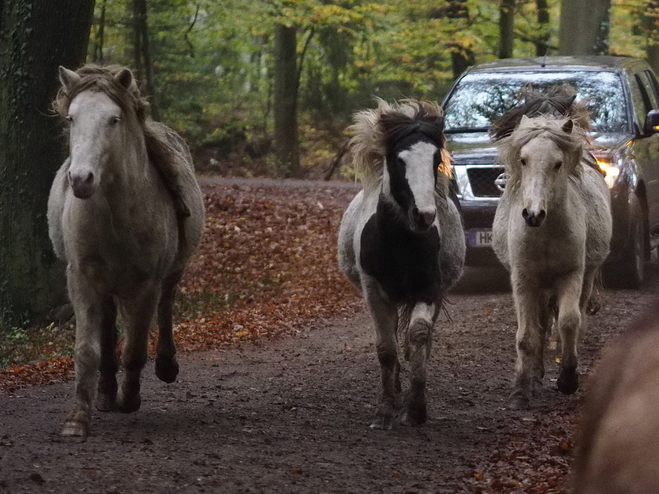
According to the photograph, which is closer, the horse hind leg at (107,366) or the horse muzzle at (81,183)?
the horse muzzle at (81,183)

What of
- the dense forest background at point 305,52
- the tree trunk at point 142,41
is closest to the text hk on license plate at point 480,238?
the dense forest background at point 305,52

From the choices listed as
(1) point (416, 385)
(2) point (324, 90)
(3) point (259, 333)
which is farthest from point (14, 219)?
(2) point (324, 90)

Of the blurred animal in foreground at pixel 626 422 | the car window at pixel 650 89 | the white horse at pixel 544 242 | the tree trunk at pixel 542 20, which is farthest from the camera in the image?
the tree trunk at pixel 542 20

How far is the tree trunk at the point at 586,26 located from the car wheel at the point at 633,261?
6.94m

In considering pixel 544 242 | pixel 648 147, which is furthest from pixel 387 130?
pixel 648 147

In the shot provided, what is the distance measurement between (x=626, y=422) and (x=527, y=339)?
642 cm

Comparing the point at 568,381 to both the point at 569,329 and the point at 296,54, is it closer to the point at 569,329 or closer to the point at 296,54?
the point at 569,329

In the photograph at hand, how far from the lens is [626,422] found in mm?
1591

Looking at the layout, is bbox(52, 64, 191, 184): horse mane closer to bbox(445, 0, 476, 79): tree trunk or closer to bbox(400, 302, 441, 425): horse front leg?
bbox(400, 302, 441, 425): horse front leg

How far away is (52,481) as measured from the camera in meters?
5.17

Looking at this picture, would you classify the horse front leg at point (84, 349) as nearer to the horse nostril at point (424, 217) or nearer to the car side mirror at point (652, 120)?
the horse nostril at point (424, 217)

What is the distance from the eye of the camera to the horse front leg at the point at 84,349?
6.40m

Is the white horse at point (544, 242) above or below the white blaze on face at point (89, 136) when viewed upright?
below

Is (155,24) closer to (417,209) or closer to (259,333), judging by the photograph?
(259,333)
